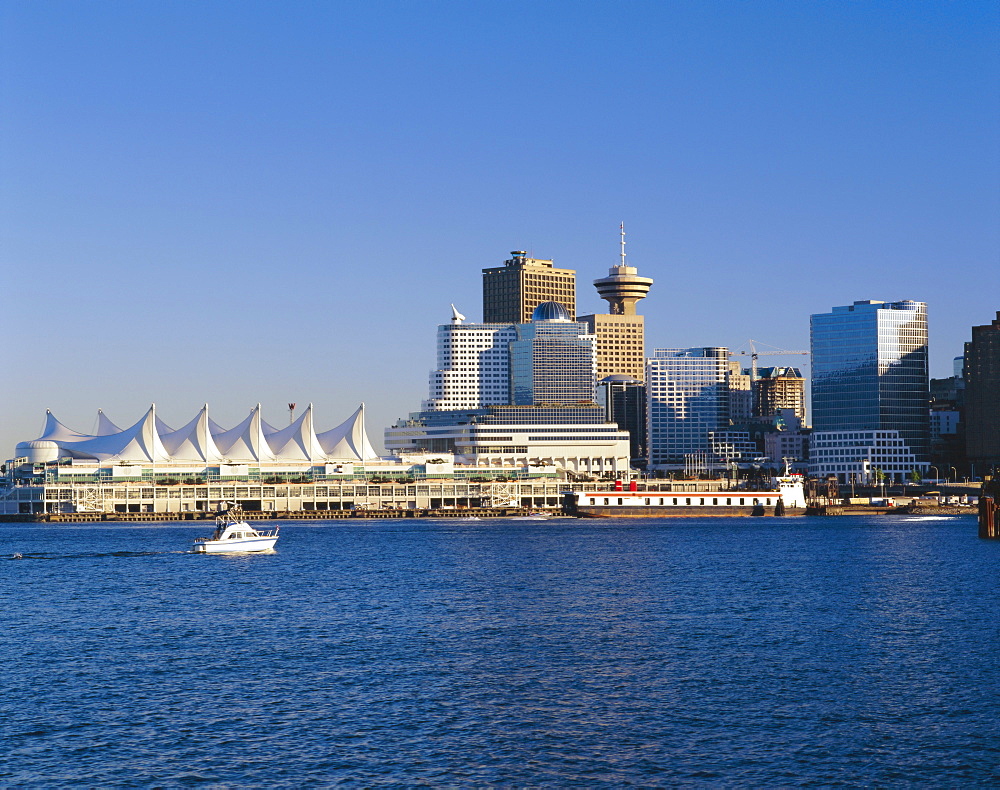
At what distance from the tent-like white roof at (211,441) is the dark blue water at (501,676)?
95.8 m

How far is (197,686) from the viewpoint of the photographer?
36.8 metres

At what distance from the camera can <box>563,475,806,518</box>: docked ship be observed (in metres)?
153

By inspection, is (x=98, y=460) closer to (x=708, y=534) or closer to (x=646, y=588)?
(x=708, y=534)

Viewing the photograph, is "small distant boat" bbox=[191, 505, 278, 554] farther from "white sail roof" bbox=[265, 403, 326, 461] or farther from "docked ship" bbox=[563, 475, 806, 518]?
"white sail roof" bbox=[265, 403, 326, 461]

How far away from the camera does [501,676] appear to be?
125ft

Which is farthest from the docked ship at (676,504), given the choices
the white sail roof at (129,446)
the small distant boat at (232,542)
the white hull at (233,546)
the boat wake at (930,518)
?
the white hull at (233,546)

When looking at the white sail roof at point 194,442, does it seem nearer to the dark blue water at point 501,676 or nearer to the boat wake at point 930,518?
the boat wake at point 930,518

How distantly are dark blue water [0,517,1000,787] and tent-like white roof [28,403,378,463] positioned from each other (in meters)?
95.8

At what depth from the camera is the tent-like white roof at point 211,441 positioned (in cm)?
16825

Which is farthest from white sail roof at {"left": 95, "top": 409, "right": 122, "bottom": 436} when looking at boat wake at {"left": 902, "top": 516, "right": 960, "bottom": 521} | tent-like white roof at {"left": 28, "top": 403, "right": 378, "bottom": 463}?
boat wake at {"left": 902, "top": 516, "right": 960, "bottom": 521}

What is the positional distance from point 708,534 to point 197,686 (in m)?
80.6

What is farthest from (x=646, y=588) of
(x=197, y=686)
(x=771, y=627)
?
(x=197, y=686)

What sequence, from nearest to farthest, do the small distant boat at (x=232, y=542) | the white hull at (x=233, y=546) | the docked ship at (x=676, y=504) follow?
the white hull at (x=233, y=546)
the small distant boat at (x=232, y=542)
the docked ship at (x=676, y=504)

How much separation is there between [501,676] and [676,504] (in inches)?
4622
